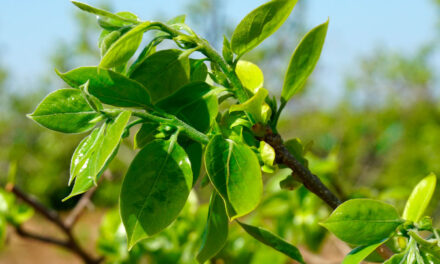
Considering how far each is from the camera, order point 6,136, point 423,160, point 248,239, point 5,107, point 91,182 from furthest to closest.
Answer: point 5,107 < point 6,136 < point 423,160 < point 248,239 < point 91,182

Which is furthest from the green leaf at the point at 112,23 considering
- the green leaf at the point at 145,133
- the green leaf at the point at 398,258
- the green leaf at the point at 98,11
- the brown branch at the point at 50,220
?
the brown branch at the point at 50,220

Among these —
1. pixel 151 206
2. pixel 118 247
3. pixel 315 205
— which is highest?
pixel 151 206

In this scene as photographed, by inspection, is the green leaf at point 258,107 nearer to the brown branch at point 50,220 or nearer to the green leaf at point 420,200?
the green leaf at point 420,200

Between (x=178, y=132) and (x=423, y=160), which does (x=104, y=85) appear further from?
(x=423, y=160)

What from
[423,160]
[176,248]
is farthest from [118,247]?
[423,160]

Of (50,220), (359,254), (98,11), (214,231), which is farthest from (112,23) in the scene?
(50,220)

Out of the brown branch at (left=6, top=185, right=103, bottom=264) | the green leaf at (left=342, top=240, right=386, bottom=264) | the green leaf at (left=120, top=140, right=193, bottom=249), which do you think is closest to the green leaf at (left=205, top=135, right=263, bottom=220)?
the green leaf at (left=120, top=140, right=193, bottom=249)
